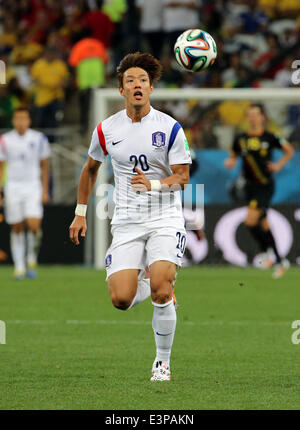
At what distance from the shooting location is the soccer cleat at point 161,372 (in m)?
7.21

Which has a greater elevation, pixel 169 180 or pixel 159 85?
pixel 159 85

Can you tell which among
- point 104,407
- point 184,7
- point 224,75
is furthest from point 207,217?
point 104,407

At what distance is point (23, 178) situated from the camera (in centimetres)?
1633

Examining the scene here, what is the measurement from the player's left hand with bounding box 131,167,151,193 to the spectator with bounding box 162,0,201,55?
13820 millimetres

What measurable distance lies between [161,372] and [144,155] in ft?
5.16

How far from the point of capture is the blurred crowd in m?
19.9

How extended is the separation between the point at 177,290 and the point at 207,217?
374 cm

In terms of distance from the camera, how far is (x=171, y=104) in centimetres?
1909

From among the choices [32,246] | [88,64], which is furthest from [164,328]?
[88,64]

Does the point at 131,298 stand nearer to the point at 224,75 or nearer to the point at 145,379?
the point at 145,379

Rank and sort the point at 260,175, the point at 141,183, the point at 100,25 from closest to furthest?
1. the point at 141,183
2. the point at 260,175
3. the point at 100,25

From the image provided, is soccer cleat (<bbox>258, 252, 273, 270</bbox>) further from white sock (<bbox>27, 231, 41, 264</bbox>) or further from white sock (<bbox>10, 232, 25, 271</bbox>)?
white sock (<bbox>10, 232, 25, 271</bbox>)

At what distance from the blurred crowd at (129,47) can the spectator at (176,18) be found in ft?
0.07

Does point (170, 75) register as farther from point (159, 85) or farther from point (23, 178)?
point (23, 178)
